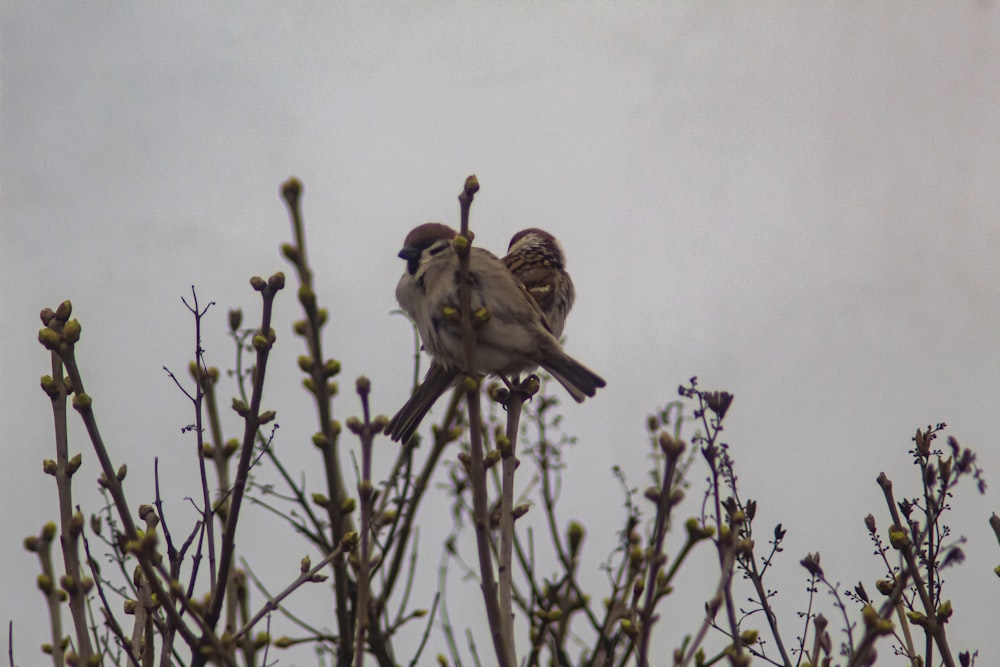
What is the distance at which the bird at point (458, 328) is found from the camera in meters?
3.48

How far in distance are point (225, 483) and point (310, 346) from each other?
1.16 meters

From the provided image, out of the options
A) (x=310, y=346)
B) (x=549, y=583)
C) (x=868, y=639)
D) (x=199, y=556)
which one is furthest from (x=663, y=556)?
(x=549, y=583)

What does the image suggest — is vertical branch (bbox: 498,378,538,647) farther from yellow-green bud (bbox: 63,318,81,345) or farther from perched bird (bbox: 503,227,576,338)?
perched bird (bbox: 503,227,576,338)

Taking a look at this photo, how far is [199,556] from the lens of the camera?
239 centimetres

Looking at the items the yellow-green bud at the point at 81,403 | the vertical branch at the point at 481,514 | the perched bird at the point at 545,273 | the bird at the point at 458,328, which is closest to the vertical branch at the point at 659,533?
the vertical branch at the point at 481,514

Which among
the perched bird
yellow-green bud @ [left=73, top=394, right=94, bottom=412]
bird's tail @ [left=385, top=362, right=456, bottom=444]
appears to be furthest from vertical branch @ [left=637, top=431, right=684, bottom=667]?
the perched bird

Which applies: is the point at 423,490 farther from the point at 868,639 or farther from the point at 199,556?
the point at 868,639

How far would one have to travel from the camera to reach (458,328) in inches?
134

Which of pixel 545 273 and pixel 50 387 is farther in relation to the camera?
pixel 545 273

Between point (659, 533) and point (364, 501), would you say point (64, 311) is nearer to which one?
point (364, 501)

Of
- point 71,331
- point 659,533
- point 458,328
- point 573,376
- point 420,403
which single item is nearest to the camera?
point 659,533

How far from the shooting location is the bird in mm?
3484

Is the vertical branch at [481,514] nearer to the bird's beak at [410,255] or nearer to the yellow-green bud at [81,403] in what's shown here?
the yellow-green bud at [81,403]

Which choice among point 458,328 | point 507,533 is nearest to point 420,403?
point 458,328
